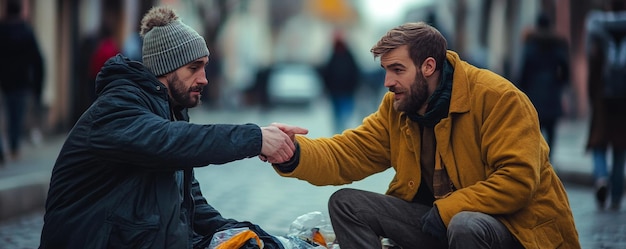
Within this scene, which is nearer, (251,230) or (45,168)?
(251,230)

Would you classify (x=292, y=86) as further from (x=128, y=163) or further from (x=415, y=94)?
(x=128, y=163)

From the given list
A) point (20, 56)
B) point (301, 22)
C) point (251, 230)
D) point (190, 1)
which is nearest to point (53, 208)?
point (251, 230)

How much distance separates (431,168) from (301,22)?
3374 inches

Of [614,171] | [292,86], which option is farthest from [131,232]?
[292,86]

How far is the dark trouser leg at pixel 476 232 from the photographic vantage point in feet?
13.6

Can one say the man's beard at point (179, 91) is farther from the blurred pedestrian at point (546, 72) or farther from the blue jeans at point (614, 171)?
the blurred pedestrian at point (546, 72)

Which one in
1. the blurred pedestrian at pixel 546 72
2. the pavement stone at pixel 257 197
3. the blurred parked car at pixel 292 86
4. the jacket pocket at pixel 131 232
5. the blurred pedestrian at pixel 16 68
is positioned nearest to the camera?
the jacket pocket at pixel 131 232

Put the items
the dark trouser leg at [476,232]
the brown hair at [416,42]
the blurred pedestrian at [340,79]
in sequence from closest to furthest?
the dark trouser leg at [476,232], the brown hair at [416,42], the blurred pedestrian at [340,79]

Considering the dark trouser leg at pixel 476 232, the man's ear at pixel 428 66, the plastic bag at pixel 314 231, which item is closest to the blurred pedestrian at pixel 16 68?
the plastic bag at pixel 314 231

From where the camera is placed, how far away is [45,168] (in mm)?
11031

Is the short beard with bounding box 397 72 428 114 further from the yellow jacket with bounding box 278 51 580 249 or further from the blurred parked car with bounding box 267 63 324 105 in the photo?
the blurred parked car with bounding box 267 63 324 105

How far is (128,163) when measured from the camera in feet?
13.1

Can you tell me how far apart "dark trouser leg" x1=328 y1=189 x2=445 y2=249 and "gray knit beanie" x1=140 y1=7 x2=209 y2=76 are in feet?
3.05

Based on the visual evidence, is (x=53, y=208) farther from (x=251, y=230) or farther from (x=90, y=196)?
(x=251, y=230)
